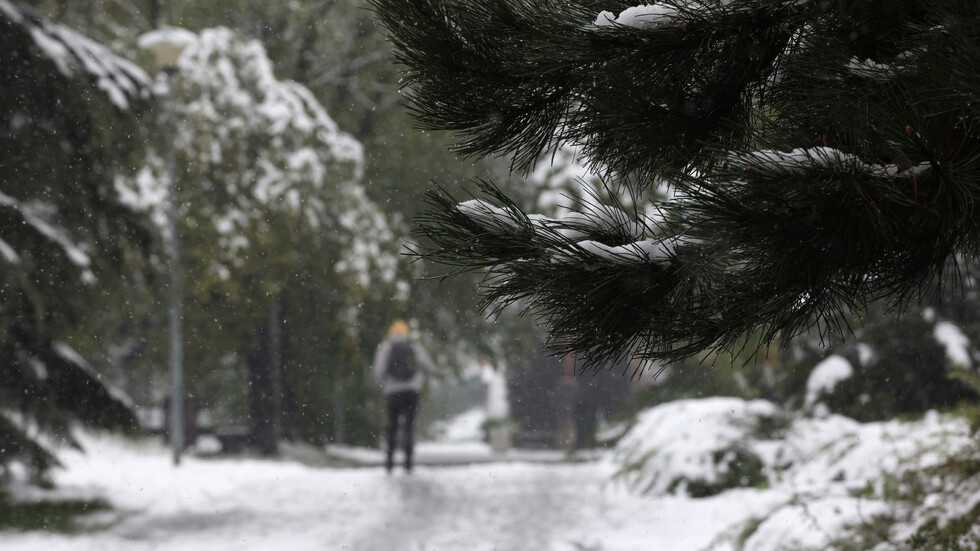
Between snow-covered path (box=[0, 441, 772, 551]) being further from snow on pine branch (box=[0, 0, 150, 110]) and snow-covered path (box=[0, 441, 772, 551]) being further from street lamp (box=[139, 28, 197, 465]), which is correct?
snow on pine branch (box=[0, 0, 150, 110])

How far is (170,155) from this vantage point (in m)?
8.52

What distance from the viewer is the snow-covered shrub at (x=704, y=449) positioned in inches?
257

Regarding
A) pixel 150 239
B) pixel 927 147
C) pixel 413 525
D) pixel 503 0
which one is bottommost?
pixel 413 525

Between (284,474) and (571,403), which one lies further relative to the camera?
(571,403)

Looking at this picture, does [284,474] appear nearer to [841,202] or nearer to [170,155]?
[170,155]

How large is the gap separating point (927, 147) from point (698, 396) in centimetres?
813

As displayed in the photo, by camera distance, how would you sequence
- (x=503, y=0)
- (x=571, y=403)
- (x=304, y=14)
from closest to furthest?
(x=503, y=0), (x=571, y=403), (x=304, y=14)

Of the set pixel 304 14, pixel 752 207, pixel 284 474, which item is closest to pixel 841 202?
pixel 752 207

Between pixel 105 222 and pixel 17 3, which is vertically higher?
pixel 17 3

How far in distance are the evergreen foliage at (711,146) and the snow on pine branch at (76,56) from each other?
5165 mm

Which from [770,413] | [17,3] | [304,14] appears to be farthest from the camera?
[304,14]

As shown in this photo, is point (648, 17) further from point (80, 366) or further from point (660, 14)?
point (80, 366)

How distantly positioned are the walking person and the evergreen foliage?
19.2 feet

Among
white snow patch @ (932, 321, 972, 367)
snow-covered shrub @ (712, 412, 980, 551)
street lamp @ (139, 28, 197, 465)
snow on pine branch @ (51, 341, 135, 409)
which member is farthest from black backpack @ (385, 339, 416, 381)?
white snow patch @ (932, 321, 972, 367)
